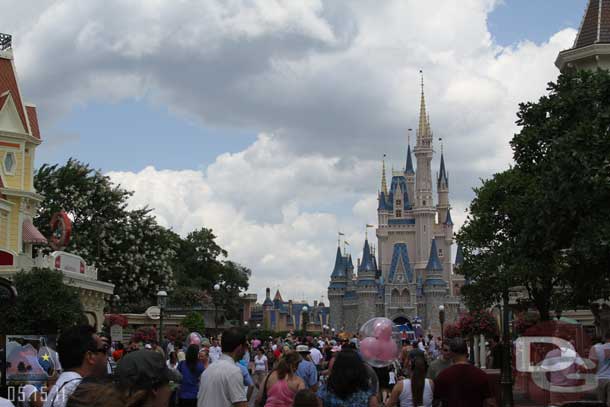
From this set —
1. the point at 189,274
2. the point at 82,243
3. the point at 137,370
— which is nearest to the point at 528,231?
the point at 137,370

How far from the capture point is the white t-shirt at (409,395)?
1120 cm

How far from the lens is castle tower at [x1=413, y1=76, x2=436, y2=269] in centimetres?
16962

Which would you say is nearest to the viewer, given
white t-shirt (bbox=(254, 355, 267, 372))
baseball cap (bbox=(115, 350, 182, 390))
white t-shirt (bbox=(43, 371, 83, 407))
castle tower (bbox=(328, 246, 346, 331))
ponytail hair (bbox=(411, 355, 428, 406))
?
baseball cap (bbox=(115, 350, 182, 390))

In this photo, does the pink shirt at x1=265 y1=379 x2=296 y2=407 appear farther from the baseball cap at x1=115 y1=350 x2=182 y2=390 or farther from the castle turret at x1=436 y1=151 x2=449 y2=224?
the castle turret at x1=436 y1=151 x2=449 y2=224

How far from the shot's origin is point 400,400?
1124cm

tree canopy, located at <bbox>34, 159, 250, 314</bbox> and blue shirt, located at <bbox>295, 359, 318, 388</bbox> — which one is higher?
tree canopy, located at <bbox>34, 159, 250, 314</bbox>

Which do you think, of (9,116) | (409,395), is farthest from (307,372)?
(9,116)

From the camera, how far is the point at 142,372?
513 centimetres

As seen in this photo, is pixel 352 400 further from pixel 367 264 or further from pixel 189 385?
pixel 367 264

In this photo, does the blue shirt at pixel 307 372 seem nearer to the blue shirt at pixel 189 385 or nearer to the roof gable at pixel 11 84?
the blue shirt at pixel 189 385

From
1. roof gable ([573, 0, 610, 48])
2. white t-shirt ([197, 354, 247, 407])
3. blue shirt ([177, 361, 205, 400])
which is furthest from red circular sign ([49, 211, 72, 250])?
white t-shirt ([197, 354, 247, 407])

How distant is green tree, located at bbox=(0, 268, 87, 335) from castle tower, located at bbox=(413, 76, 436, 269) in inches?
5435

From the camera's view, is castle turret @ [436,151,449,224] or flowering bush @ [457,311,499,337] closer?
flowering bush @ [457,311,499,337]

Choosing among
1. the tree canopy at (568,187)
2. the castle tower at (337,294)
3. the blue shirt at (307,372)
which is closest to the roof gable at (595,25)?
the tree canopy at (568,187)
